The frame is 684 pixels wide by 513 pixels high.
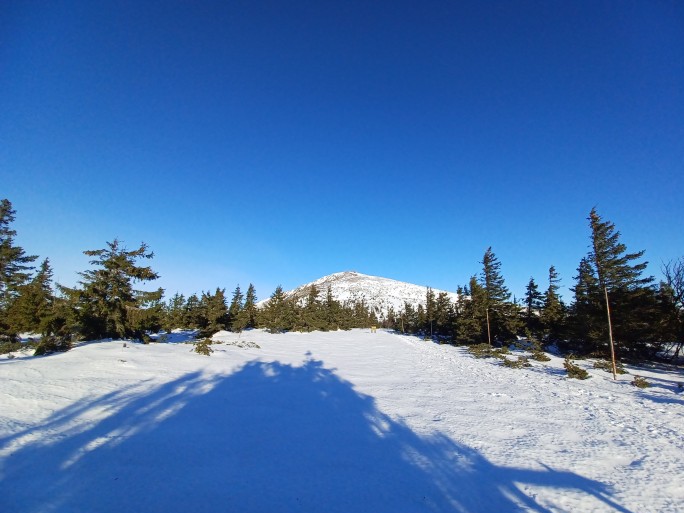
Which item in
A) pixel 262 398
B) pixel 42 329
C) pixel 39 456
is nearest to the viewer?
pixel 39 456

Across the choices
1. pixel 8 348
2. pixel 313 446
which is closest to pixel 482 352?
pixel 313 446

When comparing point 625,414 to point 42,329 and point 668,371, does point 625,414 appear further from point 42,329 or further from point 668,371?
point 42,329

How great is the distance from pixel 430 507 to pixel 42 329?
22690 millimetres

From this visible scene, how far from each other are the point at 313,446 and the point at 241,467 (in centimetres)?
183

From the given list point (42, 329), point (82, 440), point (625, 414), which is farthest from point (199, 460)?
point (42, 329)

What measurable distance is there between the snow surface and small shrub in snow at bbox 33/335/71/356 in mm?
2508

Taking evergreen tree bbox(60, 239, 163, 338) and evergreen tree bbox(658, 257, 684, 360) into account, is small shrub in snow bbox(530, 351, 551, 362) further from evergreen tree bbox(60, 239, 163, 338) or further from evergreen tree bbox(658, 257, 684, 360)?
evergreen tree bbox(60, 239, 163, 338)

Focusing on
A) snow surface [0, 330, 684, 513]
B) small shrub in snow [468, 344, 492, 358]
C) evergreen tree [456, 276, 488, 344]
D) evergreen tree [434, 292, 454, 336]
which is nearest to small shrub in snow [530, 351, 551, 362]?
small shrub in snow [468, 344, 492, 358]

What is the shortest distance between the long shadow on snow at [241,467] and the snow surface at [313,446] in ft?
0.11

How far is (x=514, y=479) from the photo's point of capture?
232 inches

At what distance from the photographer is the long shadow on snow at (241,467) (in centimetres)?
479

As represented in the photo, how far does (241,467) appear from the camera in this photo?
5.98m

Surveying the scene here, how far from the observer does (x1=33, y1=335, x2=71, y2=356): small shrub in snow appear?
14.4 meters

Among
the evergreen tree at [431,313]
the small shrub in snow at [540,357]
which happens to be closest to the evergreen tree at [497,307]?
the small shrub in snow at [540,357]
